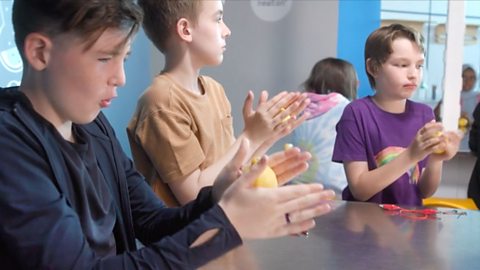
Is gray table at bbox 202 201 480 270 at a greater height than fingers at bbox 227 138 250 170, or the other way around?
fingers at bbox 227 138 250 170

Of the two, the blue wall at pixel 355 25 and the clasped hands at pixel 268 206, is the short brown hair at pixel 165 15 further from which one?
the blue wall at pixel 355 25

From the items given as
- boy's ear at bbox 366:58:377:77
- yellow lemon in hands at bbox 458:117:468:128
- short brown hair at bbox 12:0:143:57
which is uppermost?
short brown hair at bbox 12:0:143:57

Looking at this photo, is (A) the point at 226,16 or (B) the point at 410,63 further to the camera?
(A) the point at 226,16

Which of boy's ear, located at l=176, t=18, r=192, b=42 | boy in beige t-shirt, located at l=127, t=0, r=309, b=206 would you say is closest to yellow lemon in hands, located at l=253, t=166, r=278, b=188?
boy in beige t-shirt, located at l=127, t=0, r=309, b=206

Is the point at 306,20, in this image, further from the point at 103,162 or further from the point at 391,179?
the point at 103,162

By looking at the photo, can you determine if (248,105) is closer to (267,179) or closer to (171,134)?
(171,134)

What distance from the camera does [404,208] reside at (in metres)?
1.25

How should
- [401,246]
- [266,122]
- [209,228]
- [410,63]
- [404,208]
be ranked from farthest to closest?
[410,63] → [404,208] → [266,122] → [401,246] → [209,228]

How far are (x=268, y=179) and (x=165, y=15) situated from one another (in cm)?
58

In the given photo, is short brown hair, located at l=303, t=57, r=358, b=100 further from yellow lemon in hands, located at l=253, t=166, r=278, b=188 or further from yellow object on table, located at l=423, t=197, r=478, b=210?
yellow lemon in hands, located at l=253, t=166, r=278, b=188

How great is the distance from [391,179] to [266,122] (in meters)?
0.39

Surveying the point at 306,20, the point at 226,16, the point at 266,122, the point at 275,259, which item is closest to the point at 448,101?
the point at 306,20

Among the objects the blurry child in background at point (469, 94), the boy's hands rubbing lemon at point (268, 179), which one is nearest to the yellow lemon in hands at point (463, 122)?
the blurry child in background at point (469, 94)

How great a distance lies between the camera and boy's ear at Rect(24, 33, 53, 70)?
70 cm
